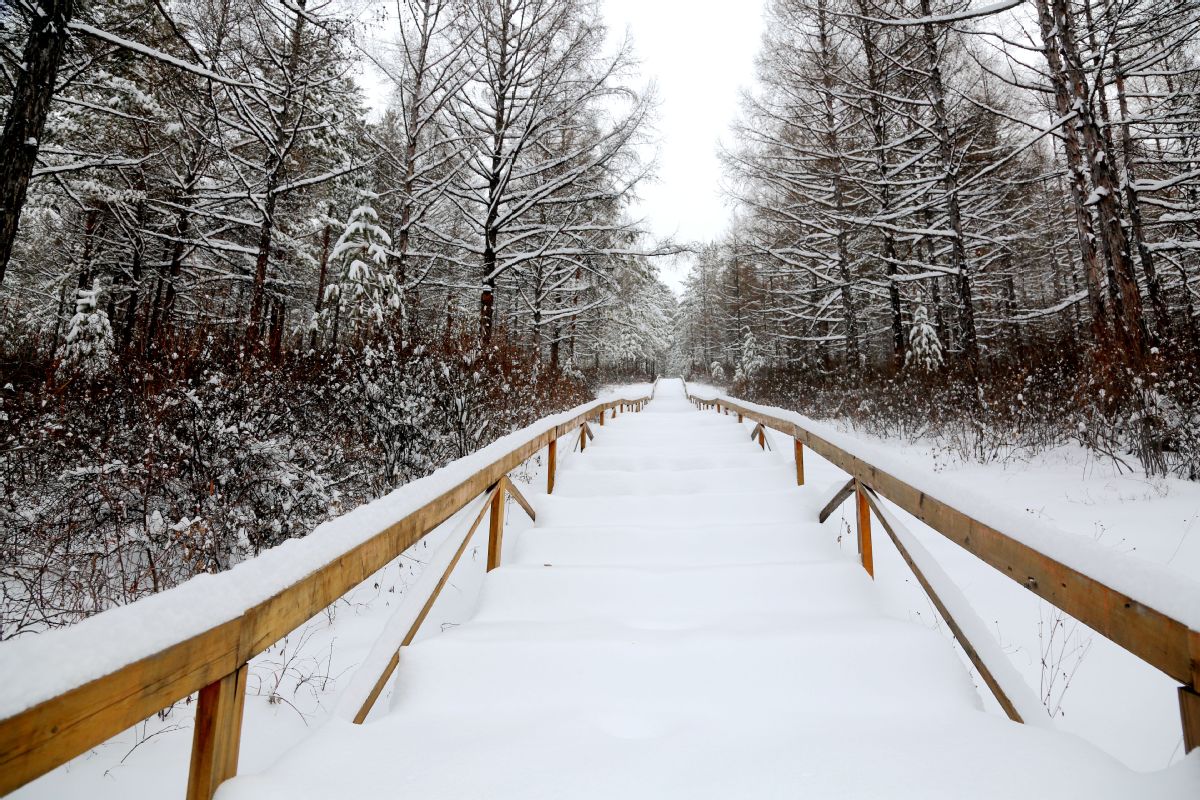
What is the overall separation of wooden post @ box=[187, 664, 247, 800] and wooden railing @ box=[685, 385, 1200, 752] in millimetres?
2257

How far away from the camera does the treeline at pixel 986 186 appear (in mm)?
6344

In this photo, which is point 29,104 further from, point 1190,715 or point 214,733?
point 1190,715

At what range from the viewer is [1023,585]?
174 centimetres

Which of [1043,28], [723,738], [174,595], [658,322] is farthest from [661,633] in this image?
[658,322]

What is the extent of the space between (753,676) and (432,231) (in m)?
11.5

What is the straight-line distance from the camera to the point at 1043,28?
284 inches

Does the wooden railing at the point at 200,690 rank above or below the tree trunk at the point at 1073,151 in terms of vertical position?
below

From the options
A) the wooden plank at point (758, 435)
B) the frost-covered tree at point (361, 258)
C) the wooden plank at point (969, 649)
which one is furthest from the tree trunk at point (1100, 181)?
the frost-covered tree at point (361, 258)

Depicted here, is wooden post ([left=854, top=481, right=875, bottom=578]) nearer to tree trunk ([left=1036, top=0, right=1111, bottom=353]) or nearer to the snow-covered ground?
the snow-covered ground

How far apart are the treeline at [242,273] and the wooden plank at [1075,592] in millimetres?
4450

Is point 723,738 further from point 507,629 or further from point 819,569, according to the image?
point 819,569

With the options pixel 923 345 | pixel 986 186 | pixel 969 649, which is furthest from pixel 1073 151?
pixel 969 649

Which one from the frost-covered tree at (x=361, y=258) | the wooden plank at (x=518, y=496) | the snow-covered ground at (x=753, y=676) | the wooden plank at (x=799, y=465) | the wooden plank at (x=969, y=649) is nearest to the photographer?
the wooden plank at (x=969, y=649)

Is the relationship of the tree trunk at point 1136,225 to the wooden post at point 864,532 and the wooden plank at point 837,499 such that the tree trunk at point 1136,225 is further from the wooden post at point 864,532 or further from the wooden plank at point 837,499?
the wooden post at point 864,532
